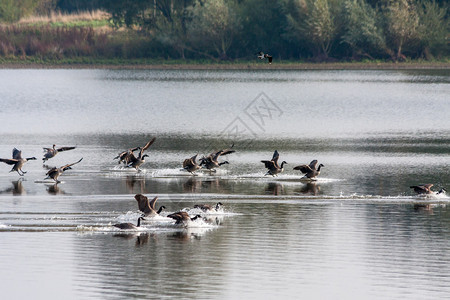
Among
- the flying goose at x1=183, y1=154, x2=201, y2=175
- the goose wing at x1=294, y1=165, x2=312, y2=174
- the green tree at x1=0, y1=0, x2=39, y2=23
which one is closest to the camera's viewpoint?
the goose wing at x1=294, y1=165, x2=312, y2=174

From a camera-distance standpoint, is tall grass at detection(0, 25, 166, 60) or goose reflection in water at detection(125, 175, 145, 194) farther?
tall grass at detection(0, 25, 166, 60)

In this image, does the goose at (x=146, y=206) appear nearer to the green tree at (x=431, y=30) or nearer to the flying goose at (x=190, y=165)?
the flying goose at (x=190, y=165)

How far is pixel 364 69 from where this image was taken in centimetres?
9925

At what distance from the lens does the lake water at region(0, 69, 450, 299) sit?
18.1 m

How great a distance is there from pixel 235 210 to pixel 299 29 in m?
71.1

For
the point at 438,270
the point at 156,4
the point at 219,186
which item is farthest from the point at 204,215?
the point at 156,4

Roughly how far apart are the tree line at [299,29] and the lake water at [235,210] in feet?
126

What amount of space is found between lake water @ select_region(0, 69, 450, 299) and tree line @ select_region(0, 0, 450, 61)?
126 feet

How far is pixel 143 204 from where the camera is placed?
2297 centimetres

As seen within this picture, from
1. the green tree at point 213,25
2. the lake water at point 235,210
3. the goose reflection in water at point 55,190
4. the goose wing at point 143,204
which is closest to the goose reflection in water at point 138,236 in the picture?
the lake water at point 235,210

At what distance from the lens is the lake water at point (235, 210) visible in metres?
18.1

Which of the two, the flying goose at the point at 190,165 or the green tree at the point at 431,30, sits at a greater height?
the green tree at the point at 431,30

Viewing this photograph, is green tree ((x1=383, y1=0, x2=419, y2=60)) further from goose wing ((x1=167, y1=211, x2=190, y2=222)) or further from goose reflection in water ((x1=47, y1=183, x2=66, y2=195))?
goose wing ((x1=167, y1=211, x2=190, y2=222))

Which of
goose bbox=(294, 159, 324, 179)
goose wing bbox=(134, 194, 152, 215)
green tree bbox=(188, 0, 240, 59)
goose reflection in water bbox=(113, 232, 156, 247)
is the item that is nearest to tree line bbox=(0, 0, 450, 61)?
green tree bbox=(188, 0, 240, 59)
